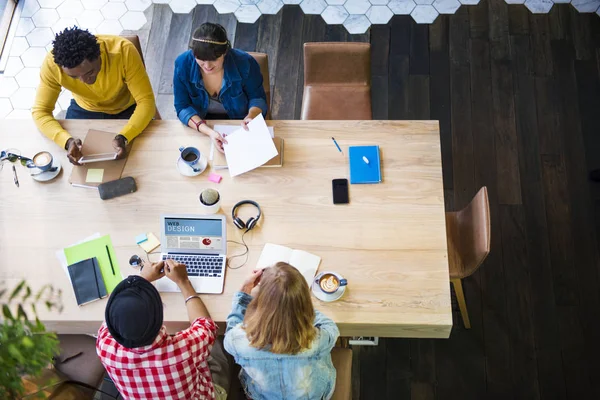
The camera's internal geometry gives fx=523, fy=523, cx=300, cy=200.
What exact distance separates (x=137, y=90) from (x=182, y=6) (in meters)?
1.59

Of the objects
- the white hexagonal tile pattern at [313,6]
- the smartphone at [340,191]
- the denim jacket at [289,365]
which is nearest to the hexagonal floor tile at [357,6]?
the white hexagonal tile pattern at [313,6]

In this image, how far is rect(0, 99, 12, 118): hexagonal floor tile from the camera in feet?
11.5

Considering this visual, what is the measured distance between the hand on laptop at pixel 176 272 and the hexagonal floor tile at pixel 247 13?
2303 millimetres

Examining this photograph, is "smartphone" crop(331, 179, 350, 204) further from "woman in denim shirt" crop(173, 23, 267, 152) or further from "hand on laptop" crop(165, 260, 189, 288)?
"hand on laptop" crop(165, 260, 189, 288)

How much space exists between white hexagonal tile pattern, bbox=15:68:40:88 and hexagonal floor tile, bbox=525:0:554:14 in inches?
136

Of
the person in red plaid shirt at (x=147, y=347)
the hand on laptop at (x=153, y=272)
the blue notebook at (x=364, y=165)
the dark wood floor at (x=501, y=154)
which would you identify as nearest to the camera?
the person in red plaid shirt at (x=147, y=347)

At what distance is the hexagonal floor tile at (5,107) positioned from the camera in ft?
11.5

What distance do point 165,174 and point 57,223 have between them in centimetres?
48

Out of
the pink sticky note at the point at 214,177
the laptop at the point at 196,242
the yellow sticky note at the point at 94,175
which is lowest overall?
the laptop at the point at 196,242

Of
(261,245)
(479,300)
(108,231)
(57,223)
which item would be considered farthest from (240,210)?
(479,300)

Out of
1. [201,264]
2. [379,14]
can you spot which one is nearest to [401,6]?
[379,14]

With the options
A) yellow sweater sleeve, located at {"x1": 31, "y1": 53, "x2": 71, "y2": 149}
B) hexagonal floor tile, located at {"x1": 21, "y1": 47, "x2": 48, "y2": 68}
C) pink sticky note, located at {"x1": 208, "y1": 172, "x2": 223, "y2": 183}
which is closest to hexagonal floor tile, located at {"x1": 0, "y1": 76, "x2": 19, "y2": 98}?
hexagonal floor tile, located at {"x1": 21, "y1": 47, "x2": 48, "y2": 68}

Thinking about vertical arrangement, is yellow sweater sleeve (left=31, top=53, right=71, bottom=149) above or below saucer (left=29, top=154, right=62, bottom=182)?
above

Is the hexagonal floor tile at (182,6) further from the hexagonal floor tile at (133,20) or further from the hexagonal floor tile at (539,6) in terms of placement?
the hexagonal floor tile at (539,6)
